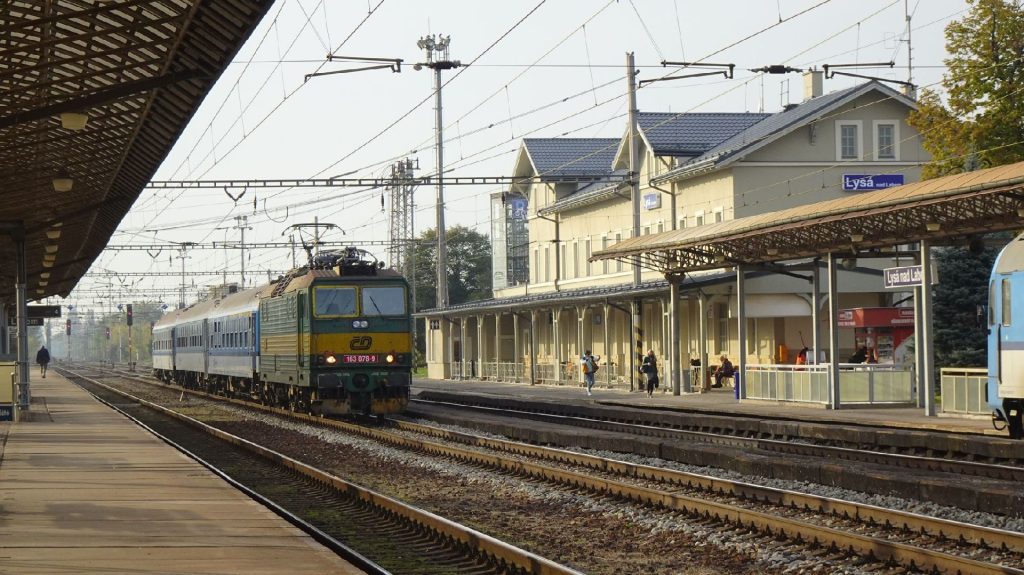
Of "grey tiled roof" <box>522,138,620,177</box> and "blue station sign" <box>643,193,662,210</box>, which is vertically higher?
"grey tiled roof" <box>522,138,620,177</box>

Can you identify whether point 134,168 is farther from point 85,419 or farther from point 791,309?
point 791,309

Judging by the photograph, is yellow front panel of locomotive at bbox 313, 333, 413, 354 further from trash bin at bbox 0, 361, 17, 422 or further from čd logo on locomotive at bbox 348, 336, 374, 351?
trash bin at bbox 0, 361, 17, 422

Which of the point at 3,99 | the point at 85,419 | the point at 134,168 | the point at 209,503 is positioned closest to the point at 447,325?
the point at 85,419

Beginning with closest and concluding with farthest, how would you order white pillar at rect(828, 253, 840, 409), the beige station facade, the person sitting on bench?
white pillar at rect(828, 253, 840, 409) → the person sitting on bench → the beige station facade

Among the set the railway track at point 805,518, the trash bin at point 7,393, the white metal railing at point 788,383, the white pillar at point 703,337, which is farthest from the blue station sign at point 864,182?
the trash bin at point 7,393

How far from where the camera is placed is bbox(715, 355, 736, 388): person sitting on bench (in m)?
39.5

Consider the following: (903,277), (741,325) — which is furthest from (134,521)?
(741,325)

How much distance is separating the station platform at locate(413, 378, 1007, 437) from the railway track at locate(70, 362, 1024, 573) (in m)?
6.77

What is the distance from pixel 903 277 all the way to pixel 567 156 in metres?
36.8

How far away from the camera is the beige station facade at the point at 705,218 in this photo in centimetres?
4007

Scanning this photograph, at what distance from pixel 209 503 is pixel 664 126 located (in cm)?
3948

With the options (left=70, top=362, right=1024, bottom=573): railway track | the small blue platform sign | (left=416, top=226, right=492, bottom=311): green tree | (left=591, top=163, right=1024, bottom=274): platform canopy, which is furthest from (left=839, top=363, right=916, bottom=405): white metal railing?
(left=416, top=226, right=492, bottom=311): green tree

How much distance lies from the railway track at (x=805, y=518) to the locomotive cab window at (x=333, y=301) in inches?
346

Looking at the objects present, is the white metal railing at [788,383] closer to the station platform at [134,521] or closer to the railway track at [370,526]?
the railway track at [370,526]
